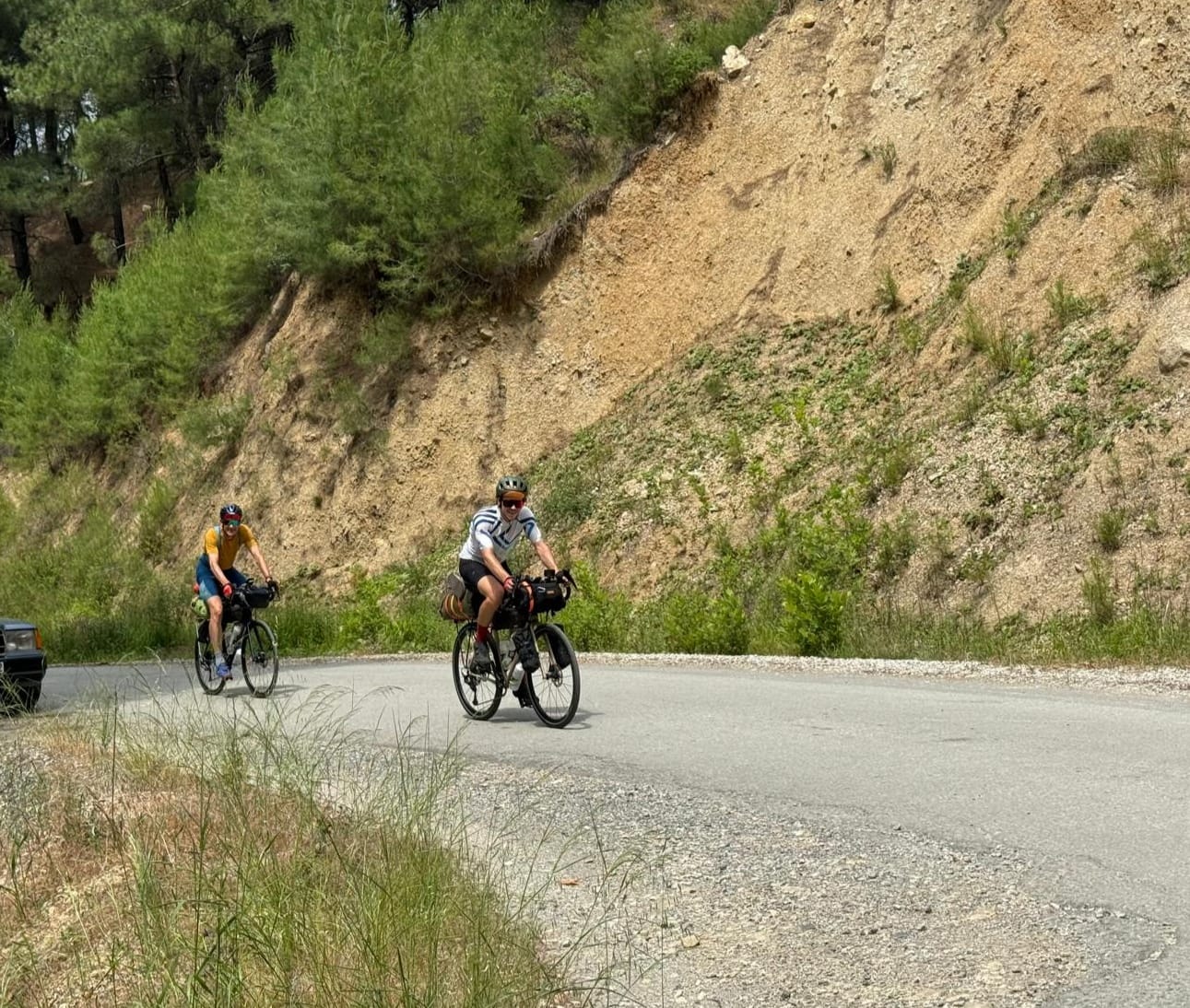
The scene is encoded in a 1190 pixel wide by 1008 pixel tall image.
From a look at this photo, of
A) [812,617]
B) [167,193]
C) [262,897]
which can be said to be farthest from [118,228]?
[262,897]

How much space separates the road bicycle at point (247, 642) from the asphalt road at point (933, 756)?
2.03 feet

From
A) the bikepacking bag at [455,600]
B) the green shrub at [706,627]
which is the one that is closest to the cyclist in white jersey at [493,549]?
the bikepacking bag at [455,600]

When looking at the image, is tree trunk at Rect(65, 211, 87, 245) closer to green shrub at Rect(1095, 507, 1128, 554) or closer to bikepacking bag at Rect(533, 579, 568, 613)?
green shrub at Rect(1095, 507, 1128, 554)

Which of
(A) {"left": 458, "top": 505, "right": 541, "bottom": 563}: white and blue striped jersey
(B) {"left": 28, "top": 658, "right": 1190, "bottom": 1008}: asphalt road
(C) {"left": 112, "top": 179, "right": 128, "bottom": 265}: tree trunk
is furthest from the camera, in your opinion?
(C) {"left": 112, "top": 179, "right": 128, "bottom": 265}: tree trunk

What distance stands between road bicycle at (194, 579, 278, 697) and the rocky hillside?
7.55 metres

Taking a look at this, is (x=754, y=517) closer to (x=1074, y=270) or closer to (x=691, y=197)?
(x=1074, y=270)

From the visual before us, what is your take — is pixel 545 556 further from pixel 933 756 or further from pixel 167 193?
pixel 167 193

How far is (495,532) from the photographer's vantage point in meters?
11.0

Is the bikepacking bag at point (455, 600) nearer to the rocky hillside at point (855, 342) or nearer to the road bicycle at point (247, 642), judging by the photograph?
the road bicycle at point (247, 642)

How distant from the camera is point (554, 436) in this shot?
2664 centimetres

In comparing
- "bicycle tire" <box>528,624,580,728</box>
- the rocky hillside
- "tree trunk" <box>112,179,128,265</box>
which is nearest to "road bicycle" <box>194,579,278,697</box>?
"bicycle tire" <box>528,624,580,728</box>

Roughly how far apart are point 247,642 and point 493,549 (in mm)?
4422

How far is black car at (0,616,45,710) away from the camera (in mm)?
12820

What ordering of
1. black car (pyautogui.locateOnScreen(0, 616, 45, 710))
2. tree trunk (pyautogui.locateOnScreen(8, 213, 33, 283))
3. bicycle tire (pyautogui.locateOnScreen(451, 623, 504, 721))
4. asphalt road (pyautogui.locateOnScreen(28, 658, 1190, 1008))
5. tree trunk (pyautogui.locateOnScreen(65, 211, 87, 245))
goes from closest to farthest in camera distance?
asphalt road (pyautogui.locateOnScreen(28, 658, 1190, 1008))
bicycle tire (pyautogui.locateOnScreen(451, 623, 504, 721))
black car (pyautogui.locateOnScreen(0, 616, 45, 710))
tree trunk (pyautogui.locateOnScreen(8, 213, 33, 283))
tree trunk (pyautogui.locateOnScreen(65, 211, 87, 245))
